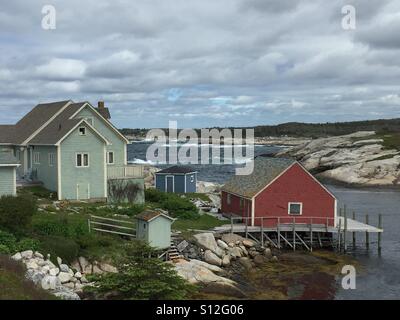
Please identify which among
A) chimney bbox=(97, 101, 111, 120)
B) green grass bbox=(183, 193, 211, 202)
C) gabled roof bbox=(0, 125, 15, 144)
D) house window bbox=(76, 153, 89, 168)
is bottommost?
green grass bbox=(183, 193, 211, 202)

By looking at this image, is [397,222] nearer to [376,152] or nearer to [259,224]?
[259,224]

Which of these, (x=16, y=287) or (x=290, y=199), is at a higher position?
(x=290, y=199)

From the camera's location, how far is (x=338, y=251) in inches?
1358

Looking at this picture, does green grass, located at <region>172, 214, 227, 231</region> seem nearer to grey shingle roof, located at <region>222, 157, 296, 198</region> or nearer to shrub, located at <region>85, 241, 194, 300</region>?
grey shingle roof, located at <region>222, 157, 296, 198</region>

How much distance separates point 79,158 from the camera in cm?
3678

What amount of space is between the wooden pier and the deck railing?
770cm

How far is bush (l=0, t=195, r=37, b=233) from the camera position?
941 inches

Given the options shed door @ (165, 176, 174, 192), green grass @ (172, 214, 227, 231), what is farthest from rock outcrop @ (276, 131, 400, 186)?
green grass @ (172, 214, 227, 231)

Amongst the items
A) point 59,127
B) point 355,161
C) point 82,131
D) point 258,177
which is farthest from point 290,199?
point 355,161

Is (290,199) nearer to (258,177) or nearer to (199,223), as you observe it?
(258,177)

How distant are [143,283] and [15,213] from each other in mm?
9224

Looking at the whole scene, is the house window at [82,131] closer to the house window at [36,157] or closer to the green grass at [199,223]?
the house window at [36,157]
